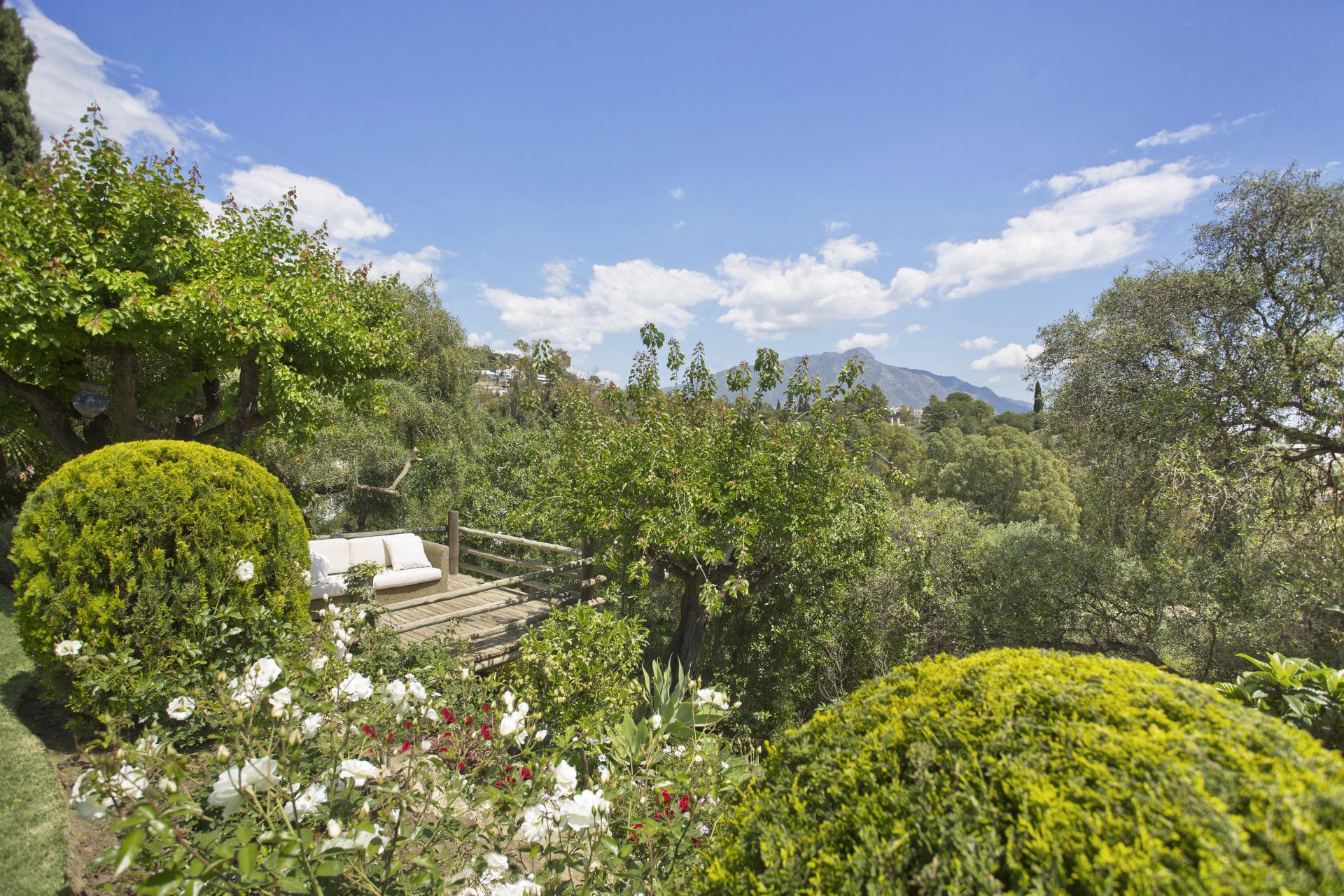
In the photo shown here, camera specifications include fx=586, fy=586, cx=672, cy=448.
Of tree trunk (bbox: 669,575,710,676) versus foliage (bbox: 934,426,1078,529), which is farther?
foliage (bbox: 934,426,1078,529)

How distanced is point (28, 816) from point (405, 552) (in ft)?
18.8

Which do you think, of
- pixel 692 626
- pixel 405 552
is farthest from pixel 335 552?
pixel 692 626

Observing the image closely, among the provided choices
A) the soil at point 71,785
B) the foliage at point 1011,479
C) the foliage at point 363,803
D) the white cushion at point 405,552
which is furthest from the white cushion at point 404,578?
the foliage at point 1011,479

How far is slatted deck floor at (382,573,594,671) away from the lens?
625 cm

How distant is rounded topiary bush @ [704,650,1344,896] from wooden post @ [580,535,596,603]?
5.77 meters

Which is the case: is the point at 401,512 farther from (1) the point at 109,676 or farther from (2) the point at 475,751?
(2) the point at 475,751

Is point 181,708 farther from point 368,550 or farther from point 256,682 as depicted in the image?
point 368,550

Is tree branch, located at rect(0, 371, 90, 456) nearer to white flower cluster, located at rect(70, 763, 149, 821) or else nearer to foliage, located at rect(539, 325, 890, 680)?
foliage, located at rect(539, 325, 890, 680)

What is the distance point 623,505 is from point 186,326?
414 centimetres

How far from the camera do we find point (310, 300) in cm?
569

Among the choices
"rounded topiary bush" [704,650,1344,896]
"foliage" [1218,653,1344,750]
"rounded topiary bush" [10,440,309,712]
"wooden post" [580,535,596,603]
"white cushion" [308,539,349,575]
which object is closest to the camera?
"rounded topiary bush" [704,650,1344,896]

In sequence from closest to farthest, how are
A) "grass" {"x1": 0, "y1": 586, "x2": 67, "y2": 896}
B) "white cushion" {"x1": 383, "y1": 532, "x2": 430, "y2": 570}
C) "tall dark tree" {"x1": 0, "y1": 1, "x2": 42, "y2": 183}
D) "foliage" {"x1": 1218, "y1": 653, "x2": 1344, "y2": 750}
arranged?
"foliage" {"x1": 1218, "y1": 653, "x2": 1344, "y2": 750}, "grass" {"x1": 0, "y1": 586, "x2": 67, "y2": 896}, "white cushion" {"x1": 383, "y1": 532, "x2": 430, "y2": 570}, "tall dark tree" {"x1": 0, "y1": 1, "x2": 42, "y2": 183}

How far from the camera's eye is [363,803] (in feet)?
6.00

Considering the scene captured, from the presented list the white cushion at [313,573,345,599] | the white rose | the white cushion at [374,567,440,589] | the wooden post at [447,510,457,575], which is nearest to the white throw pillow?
the white cushion at [313,573,345,599]
